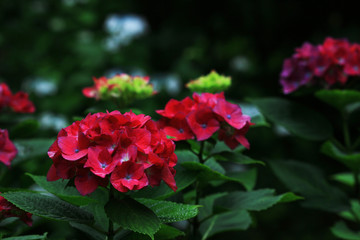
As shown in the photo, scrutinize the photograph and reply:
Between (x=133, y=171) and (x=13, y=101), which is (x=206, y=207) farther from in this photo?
(x=13, y=101)

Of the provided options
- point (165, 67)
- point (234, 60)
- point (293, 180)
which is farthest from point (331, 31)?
point (293, 180)

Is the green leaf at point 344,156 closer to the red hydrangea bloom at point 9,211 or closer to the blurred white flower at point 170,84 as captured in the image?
the red hydrangea bloom at point 9,211

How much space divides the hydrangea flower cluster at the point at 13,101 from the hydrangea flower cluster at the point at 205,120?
484mm

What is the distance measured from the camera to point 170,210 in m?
0.70

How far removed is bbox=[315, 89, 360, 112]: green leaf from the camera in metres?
1.10

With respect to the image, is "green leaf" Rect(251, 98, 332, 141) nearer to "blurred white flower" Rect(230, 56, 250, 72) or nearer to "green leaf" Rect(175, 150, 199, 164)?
"green leaf" Rect(175, 150, 199, 164)

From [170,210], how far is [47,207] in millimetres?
184

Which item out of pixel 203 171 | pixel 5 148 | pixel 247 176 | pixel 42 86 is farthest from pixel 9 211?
pixel 42 86

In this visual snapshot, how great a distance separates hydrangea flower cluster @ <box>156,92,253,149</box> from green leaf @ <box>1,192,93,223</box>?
200 millimetres

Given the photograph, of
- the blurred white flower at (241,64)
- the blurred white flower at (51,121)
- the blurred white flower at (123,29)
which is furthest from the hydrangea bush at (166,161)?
the blurred white flower at (123,29)

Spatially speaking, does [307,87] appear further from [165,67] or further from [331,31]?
[165,67]

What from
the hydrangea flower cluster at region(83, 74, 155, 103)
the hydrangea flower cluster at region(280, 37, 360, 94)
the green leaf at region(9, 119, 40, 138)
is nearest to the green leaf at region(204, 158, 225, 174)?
the hydrangea flower cluster at region(83, 74, 155, 103)

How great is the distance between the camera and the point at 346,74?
1150 millimetres

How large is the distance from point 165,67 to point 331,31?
1.01 m
